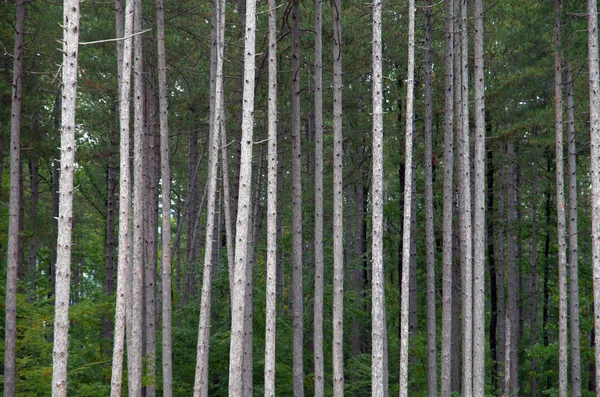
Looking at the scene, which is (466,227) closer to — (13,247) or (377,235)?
(377,235)

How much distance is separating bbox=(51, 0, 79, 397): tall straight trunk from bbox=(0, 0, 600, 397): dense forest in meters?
0.03

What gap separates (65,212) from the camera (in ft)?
31.0

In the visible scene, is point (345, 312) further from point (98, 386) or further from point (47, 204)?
point (47, 204)

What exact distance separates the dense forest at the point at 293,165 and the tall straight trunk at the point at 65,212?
3cm

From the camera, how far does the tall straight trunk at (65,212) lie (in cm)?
939

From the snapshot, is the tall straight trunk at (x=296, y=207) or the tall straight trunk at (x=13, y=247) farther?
the tall straight trunk at (x=296, y=207)

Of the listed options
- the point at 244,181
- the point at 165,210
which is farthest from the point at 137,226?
the point at 244,181

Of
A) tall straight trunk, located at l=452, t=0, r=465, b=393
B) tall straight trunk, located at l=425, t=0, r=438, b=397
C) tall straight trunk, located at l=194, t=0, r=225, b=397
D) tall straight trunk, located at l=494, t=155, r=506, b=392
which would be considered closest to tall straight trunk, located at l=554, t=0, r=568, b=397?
tall straight trunk, located at l=452, t=0, r=465, b=393

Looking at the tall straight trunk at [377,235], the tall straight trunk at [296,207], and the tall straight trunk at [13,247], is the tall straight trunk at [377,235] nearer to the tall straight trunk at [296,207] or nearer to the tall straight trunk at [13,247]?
the tall straight trunk at [296,207]

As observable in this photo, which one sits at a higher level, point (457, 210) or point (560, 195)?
point (457, 210)

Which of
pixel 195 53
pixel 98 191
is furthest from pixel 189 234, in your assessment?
pixel 195 53

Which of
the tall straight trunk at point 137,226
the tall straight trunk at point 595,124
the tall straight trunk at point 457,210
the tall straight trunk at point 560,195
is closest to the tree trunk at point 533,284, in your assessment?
the tall straight trunk at point 457,210

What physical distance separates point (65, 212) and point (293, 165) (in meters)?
6.61

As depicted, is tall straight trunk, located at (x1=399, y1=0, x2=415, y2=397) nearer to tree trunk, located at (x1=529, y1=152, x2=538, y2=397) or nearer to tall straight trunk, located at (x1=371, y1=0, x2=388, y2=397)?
tall straight trunk, located at (x1=371, y1=0, x2=388, y2=397)
